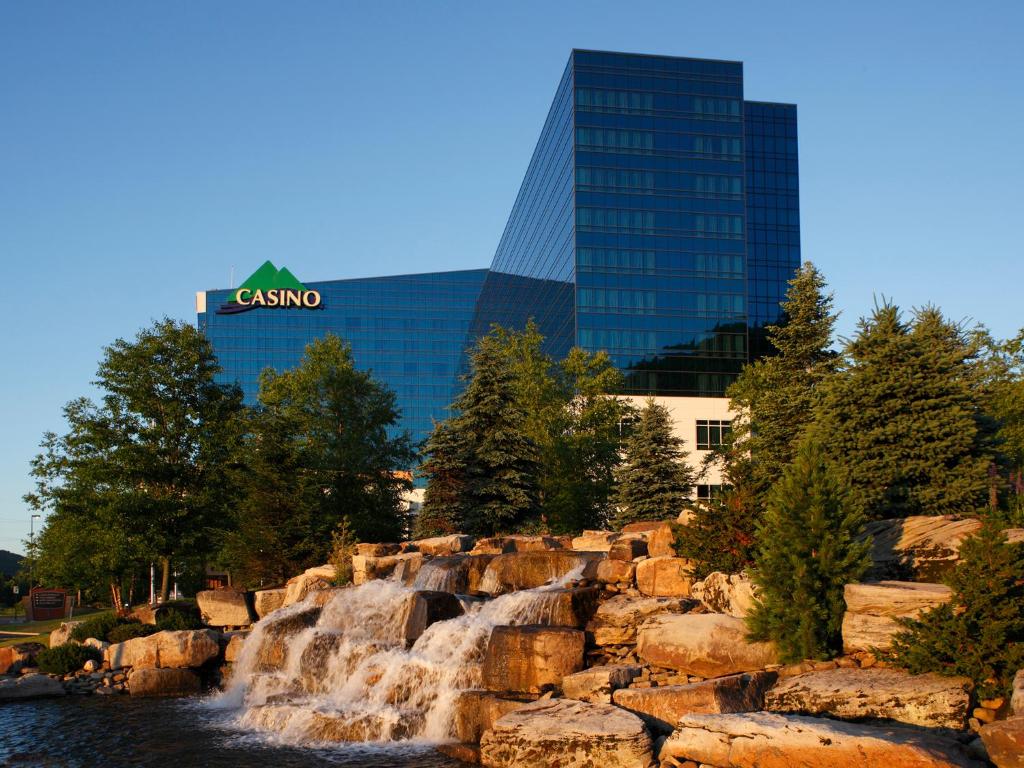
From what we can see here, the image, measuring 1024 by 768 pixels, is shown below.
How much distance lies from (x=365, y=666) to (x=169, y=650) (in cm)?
870

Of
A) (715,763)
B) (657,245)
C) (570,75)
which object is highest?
(570,75)

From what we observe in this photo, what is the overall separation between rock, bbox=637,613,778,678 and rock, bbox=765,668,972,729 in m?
1.58

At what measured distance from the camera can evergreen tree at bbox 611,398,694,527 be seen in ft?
114

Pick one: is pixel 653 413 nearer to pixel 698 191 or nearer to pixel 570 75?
pixel 698 191

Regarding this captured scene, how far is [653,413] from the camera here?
35781mm

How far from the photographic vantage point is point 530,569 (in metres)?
23.5

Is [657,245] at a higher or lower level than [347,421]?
higher

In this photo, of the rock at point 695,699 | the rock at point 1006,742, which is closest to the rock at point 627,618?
the rock at point 695,699

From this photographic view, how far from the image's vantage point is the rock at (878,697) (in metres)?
12.4

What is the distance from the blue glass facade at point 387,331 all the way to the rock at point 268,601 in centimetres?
11137

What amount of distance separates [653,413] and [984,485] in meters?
17.0

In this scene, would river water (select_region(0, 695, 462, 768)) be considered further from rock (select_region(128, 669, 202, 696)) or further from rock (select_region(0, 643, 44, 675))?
rock (select_region(0, 643, 44, 675))

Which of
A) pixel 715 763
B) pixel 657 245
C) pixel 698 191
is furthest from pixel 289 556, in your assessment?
pixel 698 191

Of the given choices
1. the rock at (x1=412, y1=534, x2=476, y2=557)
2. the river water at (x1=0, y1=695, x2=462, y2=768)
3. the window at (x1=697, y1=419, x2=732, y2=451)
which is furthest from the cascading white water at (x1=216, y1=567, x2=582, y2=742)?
the window at (x1=697, y1=419, x2=732, y2=451)
